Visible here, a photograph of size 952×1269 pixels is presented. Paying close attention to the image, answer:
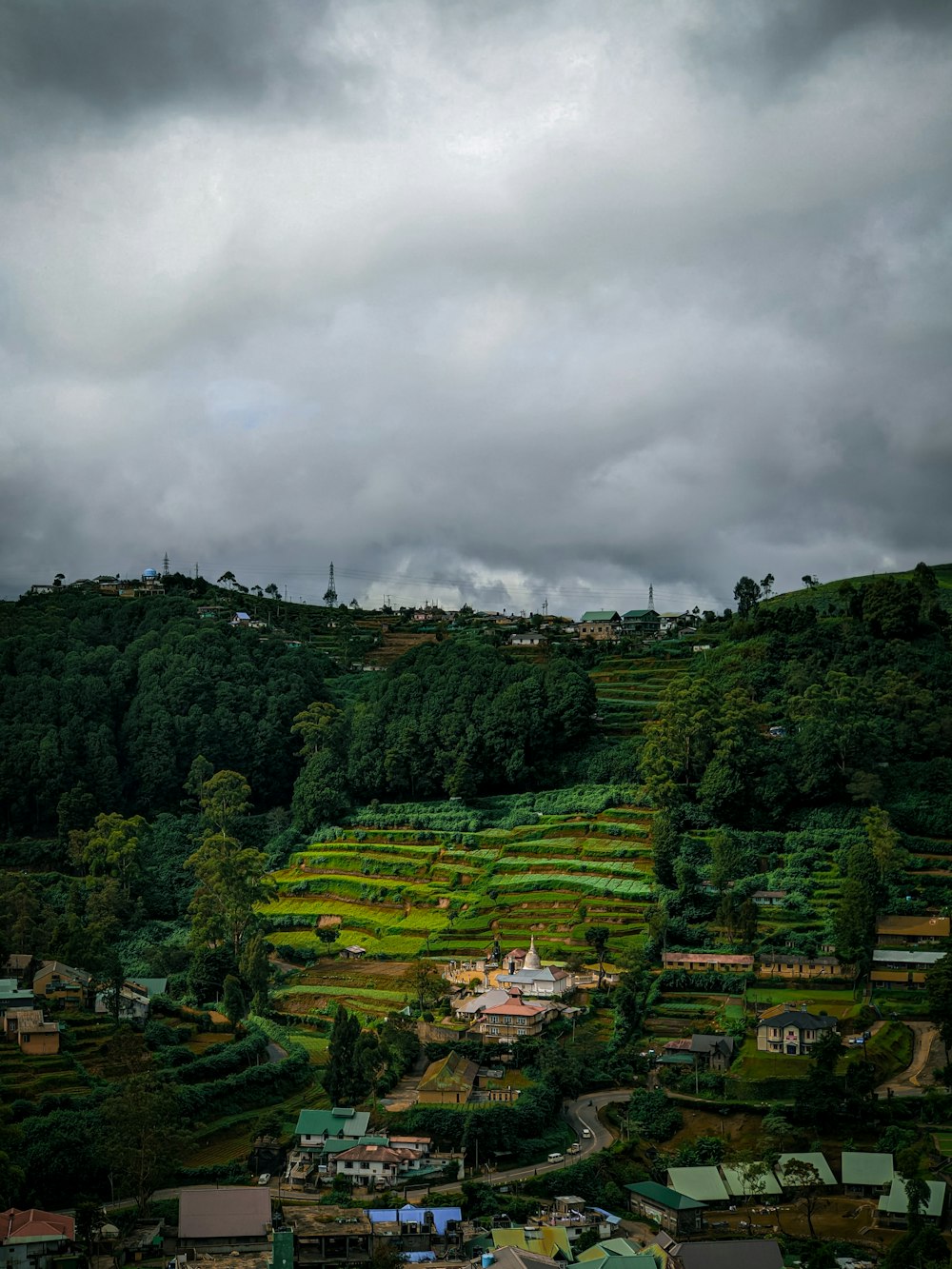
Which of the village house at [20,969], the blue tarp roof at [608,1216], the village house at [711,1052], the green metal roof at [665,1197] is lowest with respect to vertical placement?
the blue tarp roof at [608,1216]

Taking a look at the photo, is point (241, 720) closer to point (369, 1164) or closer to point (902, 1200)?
point (369, 1164)

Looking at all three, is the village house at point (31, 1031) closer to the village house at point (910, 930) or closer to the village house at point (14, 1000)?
the village house at point (14, 1000)

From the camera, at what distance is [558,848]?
6016cm

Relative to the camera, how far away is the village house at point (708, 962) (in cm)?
4766

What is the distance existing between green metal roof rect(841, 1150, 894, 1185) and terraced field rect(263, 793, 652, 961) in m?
16.2

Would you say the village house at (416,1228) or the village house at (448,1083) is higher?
the village house at (448,1083)

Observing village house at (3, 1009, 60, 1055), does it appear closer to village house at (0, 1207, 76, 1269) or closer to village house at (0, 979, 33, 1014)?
village house at (0, 979, 33, 1014)

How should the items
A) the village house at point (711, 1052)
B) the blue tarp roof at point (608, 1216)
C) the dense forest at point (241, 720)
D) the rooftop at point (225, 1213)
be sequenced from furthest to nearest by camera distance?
the dense forest at point (241, 720)
the village house at point (711, 1052)
the blue tarp roof at point (608, 1216)
the rooftop at point (225, 1213)

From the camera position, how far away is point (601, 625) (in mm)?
97562

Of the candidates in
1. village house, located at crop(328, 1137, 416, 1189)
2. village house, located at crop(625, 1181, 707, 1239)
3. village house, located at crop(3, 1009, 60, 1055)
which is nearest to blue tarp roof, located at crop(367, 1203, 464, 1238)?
village house, located at crop(328, 1137, 416, 1189)

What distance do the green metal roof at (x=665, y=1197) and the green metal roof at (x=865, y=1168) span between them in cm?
390

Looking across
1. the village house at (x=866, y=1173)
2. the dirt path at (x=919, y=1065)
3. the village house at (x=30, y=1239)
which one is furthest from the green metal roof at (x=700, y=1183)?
the village house at (x=30, y=1239)

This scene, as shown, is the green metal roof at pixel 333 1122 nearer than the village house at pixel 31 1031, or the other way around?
the green metal roof at pixel 333 1122

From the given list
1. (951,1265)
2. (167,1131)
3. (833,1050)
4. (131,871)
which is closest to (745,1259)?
(951,1265)
